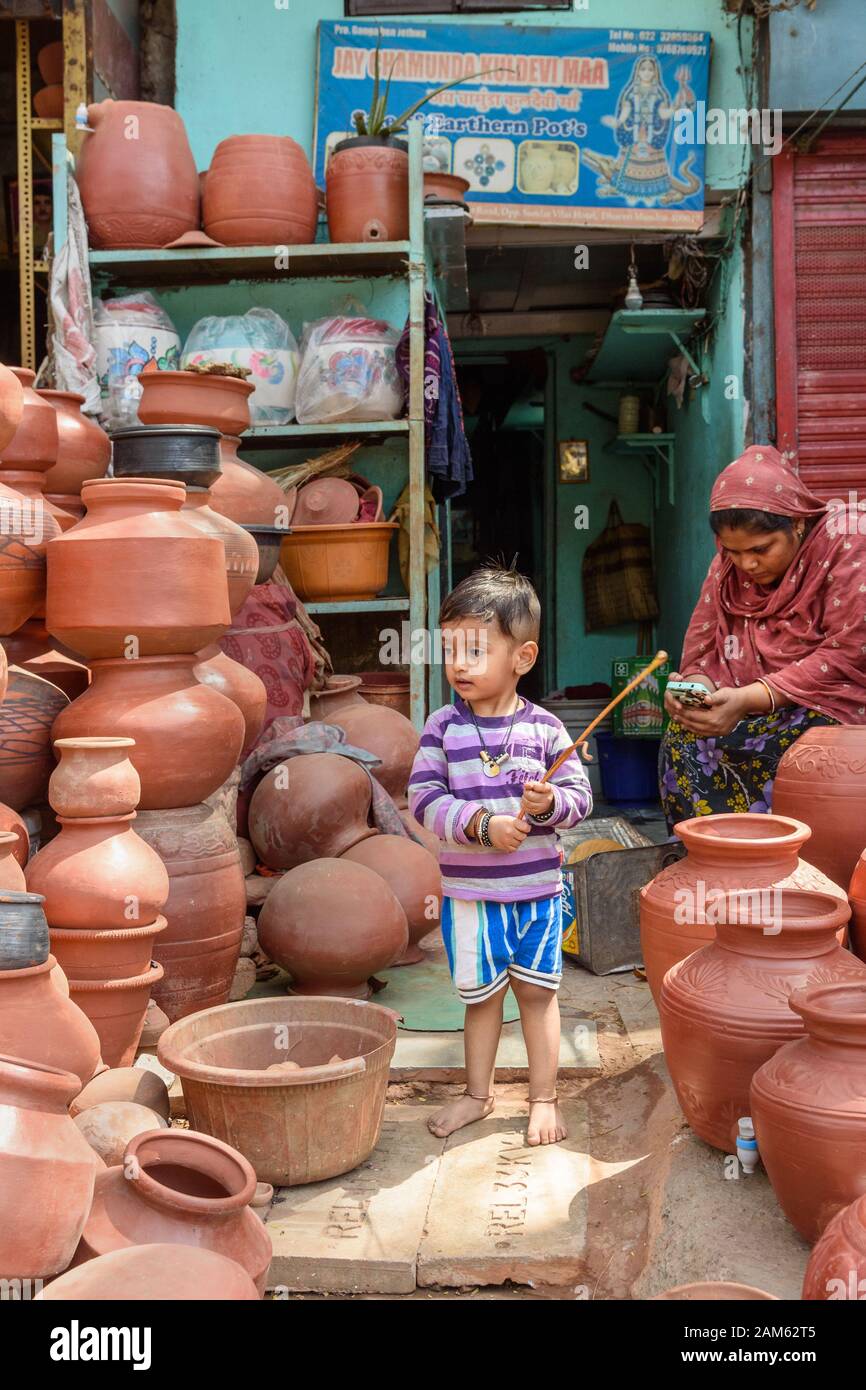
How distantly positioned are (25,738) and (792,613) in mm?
2440


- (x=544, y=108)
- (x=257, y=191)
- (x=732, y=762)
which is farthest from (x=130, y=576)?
(x=544, y=108)

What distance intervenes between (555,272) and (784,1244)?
22.2 feet

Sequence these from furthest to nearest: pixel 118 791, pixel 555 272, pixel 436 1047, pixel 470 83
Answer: pixel 555 272 → pixel 470 83 → pixel 436 1047 → pixel 118 791

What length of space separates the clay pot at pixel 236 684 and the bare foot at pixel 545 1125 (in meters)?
1.43

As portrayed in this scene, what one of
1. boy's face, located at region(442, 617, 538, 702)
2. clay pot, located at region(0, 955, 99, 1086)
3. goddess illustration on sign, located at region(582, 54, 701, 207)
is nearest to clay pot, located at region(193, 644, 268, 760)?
boy's face, located at region(442, 617, 538, 702)

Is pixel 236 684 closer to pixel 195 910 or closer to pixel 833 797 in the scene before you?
pixel 195 910

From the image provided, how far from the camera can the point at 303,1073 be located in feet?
8.47

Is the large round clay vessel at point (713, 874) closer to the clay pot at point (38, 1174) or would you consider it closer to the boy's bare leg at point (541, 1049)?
the boy's bare leg at point (541, 1049)

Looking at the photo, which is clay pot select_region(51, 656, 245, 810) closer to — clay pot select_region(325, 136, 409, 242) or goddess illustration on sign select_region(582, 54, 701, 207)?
clay pot select_region(325, 136, 409, 242)

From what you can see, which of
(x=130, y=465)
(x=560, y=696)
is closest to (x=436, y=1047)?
(x=130, y=465)

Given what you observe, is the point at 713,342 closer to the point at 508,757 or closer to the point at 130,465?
the point at 130,465

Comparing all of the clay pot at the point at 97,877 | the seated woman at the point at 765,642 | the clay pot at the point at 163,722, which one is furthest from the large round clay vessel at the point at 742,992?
the clay pot at the point at 163,722

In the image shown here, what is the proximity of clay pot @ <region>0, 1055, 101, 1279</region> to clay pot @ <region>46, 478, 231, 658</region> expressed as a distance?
5.53 feet

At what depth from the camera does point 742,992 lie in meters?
2.44
